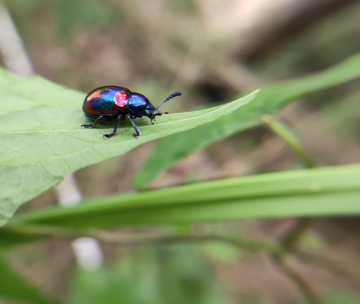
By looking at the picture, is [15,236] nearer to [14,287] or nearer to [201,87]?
[14,287]

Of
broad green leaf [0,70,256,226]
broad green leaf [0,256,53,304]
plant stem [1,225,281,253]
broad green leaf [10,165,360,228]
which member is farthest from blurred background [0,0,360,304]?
broad green leaf [0,70,256,226]

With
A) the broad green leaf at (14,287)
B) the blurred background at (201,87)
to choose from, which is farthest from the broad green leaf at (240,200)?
the blurred background at (201,87)

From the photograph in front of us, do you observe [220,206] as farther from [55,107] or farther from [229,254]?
Answer: [229,254]

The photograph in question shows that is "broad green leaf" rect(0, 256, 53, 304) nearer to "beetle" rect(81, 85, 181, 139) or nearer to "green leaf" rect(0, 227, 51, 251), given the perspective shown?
"green leaf" rect(0, 227, 51, 251)

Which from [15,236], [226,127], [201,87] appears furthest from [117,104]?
[201,87]

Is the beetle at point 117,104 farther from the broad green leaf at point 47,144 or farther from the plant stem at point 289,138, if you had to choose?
the plant stem at point 289,138
